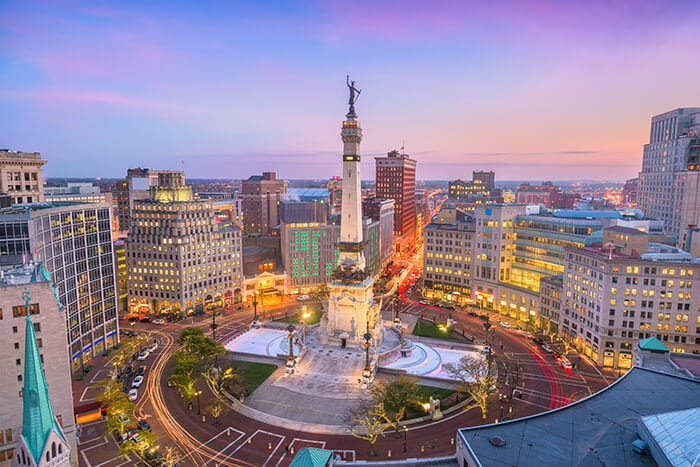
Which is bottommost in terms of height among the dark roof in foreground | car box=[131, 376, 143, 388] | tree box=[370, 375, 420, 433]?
car box=[131, 376, 143, 388]

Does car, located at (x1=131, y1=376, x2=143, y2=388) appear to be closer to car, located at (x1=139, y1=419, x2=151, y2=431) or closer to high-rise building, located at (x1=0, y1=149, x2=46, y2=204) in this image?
car, located at (x1=139, y1=419, x2=151, y2=431)

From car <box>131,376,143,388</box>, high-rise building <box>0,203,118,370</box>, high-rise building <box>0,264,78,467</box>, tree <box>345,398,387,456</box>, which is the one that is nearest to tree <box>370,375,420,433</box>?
tree <box>345,398,387,456</box>

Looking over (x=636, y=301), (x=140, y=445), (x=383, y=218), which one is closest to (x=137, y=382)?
(x=140, y=445)

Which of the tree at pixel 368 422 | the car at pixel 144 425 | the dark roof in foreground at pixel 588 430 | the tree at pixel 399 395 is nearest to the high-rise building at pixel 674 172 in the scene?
the dark roof in foreground at pixel 588 430

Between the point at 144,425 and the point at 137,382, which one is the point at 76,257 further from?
the point at 144,425

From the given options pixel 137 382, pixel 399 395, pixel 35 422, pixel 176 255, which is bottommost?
pixel 137 382
